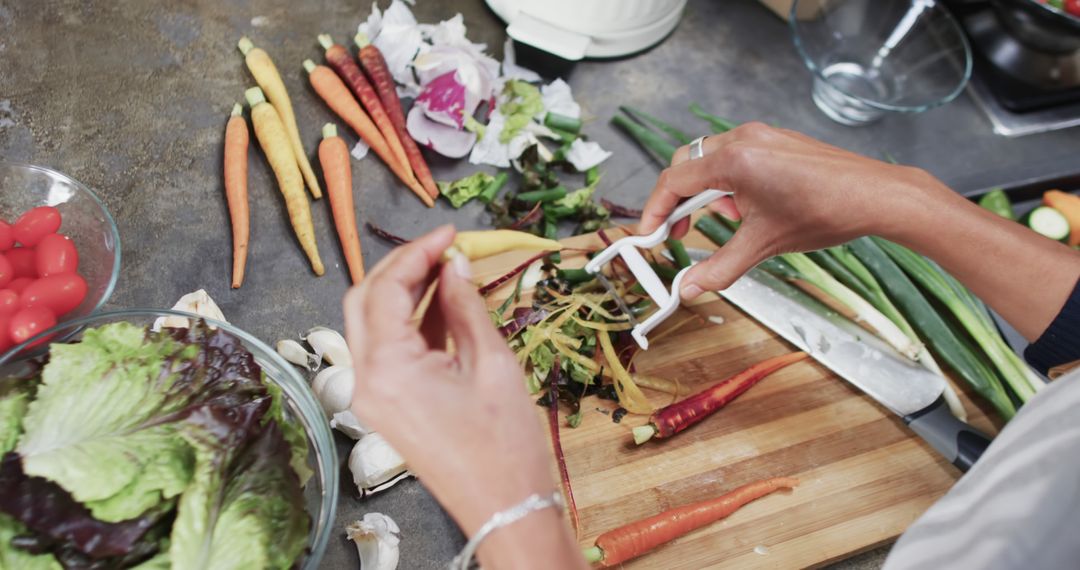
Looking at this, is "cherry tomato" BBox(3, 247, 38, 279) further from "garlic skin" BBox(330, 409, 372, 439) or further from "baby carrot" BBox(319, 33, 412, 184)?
"baby carrot" BBox(319, 33, 412, 184)

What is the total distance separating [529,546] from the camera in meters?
0.81

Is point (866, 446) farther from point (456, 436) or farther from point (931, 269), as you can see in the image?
point (456, 436)

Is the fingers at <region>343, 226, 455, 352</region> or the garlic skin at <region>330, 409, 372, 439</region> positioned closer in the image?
the fingers at <region>343, 226, 455, 352</region>

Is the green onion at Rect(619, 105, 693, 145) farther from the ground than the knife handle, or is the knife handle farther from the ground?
the green onion at Rect(619, 105, 693, 145)

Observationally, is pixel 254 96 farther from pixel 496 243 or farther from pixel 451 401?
pixel 451 401

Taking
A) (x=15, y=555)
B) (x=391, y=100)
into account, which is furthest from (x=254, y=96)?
(x=15, y=555)

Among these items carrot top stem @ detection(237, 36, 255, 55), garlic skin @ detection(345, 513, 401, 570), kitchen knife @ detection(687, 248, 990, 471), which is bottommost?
garlic skin @ detection(345, 513, 401, 570)

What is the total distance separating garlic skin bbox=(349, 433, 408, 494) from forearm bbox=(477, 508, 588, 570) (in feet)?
1.97

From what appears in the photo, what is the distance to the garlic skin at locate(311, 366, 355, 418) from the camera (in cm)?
144

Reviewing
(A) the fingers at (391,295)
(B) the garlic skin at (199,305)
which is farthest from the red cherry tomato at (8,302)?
(A) the fingers at (391,295)

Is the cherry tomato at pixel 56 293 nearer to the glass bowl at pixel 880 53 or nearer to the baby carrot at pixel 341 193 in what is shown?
the baby carrot at pixel 341 193

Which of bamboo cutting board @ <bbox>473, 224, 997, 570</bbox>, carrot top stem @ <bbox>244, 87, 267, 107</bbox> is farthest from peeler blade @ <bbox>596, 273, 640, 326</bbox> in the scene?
carrot top stem @ <bbox>244, 87, 267, 107</bbox>

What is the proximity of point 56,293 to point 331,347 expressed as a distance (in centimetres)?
49

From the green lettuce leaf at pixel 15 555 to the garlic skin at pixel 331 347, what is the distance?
63 centimetres
